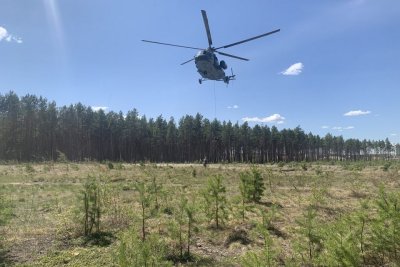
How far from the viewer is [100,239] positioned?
9609 millimetres

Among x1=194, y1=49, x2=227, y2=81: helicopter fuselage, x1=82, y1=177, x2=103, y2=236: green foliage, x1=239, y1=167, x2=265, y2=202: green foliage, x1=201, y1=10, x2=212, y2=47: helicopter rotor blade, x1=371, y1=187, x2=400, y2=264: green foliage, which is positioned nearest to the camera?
x1=371, y1=187, x2=400, y2=264: green foliage

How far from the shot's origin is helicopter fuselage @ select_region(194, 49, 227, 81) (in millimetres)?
25016

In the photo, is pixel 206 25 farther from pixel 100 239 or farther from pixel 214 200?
pixel 100 239

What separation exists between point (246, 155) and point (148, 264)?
114 meters

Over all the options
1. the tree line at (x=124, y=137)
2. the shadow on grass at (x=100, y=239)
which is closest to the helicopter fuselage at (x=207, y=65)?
the shadow on grass at (x=100, y=239)

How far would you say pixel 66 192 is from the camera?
18.8m

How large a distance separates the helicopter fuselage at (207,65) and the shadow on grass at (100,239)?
17035mm

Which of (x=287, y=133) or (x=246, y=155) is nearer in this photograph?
(x=246, y=155)

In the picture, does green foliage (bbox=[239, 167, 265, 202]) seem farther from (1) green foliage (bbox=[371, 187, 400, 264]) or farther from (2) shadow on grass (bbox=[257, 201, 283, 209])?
(1) green foliage (bbox=[371, 187, 400, 264])

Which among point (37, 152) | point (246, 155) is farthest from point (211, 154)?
point (37, 152)

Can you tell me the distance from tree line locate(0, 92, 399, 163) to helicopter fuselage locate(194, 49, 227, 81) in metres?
52.2

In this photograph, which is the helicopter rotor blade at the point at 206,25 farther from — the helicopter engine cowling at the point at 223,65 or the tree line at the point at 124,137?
the tree line at the point at 124,137

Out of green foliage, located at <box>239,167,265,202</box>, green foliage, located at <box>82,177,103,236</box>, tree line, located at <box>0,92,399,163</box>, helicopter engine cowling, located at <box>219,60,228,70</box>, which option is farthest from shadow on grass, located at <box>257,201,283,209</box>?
tree line, located at <box>0,92,399,163</box>

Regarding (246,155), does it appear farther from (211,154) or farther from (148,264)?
(148,264)
